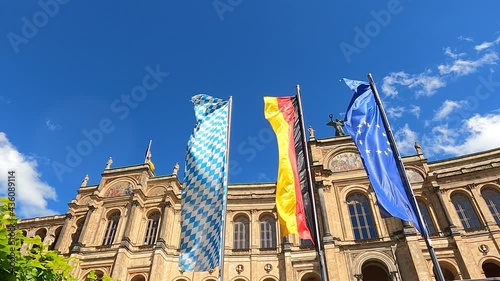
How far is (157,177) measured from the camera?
114 feet

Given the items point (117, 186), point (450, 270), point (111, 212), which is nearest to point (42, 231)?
point (111, 212)

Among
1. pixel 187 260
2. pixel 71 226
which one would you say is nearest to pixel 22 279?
pixel 187 260

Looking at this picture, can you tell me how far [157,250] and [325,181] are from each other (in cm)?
1666

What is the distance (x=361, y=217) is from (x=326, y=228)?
3.85 metres

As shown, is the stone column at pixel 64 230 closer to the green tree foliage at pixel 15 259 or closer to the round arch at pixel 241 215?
the round arch at pixel 241 215

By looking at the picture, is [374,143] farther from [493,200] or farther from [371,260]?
[493,200]

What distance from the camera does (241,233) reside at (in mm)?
30828

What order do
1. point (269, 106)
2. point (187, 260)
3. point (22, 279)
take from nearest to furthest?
point (22, 279) → point (187, 260) → point (269, 106)

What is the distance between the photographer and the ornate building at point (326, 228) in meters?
25.3

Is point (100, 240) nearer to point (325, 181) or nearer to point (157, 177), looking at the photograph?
point (157, 177)

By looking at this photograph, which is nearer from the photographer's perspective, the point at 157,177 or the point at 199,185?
the point at 199,185

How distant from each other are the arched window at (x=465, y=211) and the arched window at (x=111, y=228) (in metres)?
32.6

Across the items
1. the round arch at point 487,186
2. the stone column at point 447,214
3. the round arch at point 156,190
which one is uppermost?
the round arch at point 156,190

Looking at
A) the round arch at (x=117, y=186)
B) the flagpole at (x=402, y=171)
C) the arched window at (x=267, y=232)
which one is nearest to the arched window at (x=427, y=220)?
the arched window at (x=267, y=232)
